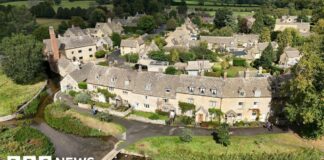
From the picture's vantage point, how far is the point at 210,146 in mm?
44312

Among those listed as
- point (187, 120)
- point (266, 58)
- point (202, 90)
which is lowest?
point (187, 120)

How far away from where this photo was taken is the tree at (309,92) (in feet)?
139

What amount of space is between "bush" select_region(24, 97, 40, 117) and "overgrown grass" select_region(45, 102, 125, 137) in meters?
3.04

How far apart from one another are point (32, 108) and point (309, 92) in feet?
156

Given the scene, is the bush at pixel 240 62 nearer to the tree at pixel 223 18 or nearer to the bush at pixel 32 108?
the tree at pixel 223 18

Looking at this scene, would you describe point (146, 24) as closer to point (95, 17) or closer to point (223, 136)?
point (95, 17)

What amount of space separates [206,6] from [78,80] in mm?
133091

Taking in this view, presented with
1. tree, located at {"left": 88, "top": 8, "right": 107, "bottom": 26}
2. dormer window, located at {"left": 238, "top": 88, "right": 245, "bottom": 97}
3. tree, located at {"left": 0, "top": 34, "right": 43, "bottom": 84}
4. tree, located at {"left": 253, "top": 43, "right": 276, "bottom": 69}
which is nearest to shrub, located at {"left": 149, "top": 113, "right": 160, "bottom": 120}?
dormer window, located at {"left": 238, "top": 88, "right": 245, "bottom": 97}

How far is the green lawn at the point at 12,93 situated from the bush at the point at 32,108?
1.97 meters

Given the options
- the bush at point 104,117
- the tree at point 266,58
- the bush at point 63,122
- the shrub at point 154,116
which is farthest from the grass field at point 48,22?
the shrub at point 154,116

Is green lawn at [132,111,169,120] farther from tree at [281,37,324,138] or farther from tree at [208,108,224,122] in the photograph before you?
tree at [281,37,324,138]

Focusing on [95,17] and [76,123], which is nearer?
[76,123]

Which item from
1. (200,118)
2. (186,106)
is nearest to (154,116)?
(186,106)

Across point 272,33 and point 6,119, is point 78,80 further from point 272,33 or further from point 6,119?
point 272,33
